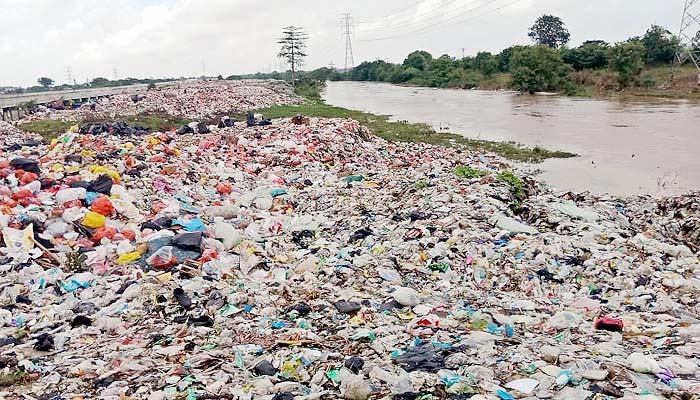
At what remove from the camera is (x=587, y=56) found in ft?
144

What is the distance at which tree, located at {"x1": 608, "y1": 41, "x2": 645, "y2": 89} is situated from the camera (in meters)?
36.3

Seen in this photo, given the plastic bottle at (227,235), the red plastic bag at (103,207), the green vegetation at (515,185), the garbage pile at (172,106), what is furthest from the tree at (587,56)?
the red plastic bag at (103,207)

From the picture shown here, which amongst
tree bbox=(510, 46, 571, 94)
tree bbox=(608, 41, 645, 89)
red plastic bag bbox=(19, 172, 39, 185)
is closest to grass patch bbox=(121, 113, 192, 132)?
red plastic bag bbox=(19, 172, 39, 185)

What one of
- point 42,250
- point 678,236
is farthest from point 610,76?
point 42,250

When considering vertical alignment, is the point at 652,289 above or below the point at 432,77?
below

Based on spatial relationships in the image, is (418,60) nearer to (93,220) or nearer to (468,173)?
(468,173)

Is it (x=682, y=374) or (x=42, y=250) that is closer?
(x=682, y=374)

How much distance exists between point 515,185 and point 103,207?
5.65 metres

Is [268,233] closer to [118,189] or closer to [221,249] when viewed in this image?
[221,249]

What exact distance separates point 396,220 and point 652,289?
9.68 feet

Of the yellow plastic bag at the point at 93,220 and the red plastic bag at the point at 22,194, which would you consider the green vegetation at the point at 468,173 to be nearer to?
the yellow plastic bag at the point at 93,220

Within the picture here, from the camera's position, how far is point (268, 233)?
250 inches

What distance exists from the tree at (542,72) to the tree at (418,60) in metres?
32.4

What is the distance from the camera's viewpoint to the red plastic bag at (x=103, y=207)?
5.88 metres
